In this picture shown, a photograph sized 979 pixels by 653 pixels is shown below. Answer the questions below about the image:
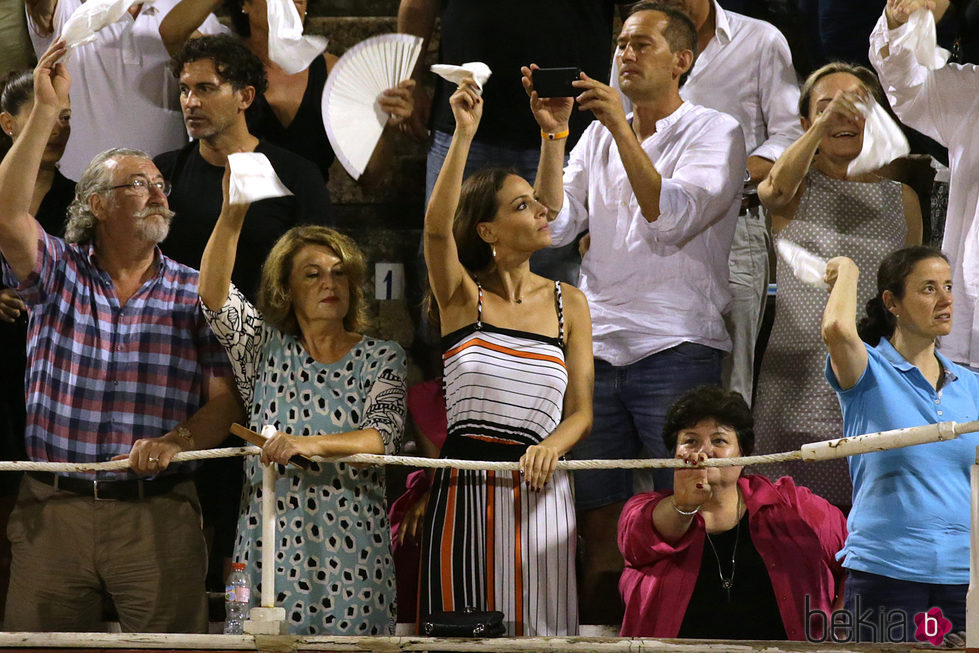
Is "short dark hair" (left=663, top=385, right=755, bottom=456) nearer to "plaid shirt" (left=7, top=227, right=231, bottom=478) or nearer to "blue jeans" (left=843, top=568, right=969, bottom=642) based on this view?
"blue jeans" (left=843, top=568, right=969, bottom=642)

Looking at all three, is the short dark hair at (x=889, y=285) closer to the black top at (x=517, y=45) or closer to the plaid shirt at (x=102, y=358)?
the black top at (x=517, y=45)

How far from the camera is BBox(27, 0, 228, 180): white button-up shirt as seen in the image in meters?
4.39

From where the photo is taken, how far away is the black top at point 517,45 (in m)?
4.25

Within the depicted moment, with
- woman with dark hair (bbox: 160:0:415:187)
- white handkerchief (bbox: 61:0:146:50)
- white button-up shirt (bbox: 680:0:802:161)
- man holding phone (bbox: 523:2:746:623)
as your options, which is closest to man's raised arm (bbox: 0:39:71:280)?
white handkerchief (bbox: 61:0:146:50)

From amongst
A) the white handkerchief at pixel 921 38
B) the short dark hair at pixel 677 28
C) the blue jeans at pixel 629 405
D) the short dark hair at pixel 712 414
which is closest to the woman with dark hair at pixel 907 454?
the short dark hair at pixel 712 414

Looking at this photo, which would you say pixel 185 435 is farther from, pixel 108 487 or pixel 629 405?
pixel 629 405

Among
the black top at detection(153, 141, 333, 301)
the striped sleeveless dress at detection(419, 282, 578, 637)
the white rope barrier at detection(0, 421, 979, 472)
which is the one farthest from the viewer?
the black top at detection(153, 141, 333, 301)

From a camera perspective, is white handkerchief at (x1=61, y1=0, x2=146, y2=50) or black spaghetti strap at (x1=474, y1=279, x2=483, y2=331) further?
white handkerchief at (x1=61, y1=0, x2=146, y2=50)

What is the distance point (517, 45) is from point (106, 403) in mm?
1720

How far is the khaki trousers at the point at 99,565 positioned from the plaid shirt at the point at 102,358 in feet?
0.52

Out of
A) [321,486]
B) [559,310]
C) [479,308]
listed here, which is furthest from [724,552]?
[321,486]

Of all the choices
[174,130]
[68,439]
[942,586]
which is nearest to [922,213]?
[942,586]

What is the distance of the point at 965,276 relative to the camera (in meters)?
3.84

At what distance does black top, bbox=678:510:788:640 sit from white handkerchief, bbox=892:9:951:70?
169cm
